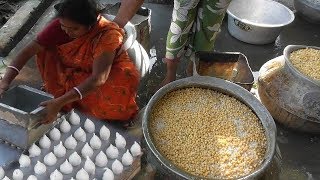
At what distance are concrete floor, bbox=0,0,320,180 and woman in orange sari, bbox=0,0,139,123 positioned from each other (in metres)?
0.48

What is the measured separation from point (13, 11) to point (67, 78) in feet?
5.56

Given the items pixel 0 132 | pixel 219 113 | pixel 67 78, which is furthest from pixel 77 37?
pixel 219 113

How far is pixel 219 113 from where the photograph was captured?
2.33 meters

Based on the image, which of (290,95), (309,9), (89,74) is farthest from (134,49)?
(309,9)

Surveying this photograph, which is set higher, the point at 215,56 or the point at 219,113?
the point at 219,113

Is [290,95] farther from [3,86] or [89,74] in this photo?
[3,86]

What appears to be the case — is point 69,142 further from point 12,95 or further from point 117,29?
point 117,29

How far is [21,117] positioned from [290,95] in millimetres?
2006

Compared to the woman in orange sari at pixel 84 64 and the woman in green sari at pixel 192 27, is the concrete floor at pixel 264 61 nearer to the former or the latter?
the woman in green sari at pixel 192 27

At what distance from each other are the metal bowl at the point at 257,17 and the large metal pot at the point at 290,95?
2.75 ft

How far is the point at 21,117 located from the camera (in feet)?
7.94

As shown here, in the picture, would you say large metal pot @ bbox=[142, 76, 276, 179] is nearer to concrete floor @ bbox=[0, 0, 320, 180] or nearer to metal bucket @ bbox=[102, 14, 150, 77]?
concrete floor @ bbox=[0, 0, 320, 180]

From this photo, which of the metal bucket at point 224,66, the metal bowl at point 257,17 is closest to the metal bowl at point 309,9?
the metal bowl at point 257,17

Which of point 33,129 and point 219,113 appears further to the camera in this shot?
point 33,129
